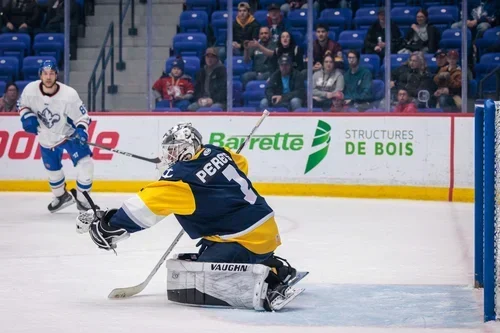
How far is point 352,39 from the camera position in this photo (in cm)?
1087

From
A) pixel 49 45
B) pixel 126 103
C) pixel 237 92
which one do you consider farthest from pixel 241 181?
pixel 49 45

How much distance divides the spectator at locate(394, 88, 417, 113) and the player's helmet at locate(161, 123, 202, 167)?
5718 millimetres

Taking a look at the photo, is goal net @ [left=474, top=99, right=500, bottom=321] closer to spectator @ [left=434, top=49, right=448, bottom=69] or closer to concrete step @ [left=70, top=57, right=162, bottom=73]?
spectator @ [left=434, top=49, right=448, bottom=69]

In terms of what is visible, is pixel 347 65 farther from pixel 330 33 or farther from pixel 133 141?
pixel 133 141

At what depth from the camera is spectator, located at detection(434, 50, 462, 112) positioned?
404 inches

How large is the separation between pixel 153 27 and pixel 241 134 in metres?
1.63

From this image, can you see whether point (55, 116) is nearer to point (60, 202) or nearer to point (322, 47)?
point (60, 202)

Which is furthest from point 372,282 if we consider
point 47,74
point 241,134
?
point 241,134

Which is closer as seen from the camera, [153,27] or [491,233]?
[491,233]

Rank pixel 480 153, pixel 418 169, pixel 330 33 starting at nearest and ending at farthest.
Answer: pixel 480 153, pixel 418 169, pixel 330 33

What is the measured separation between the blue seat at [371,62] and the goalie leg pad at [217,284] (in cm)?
587

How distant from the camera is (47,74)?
8.91m

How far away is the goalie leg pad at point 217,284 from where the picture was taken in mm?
4844

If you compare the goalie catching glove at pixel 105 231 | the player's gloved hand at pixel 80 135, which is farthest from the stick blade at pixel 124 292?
the player's gloved hand at pixel 80 135
